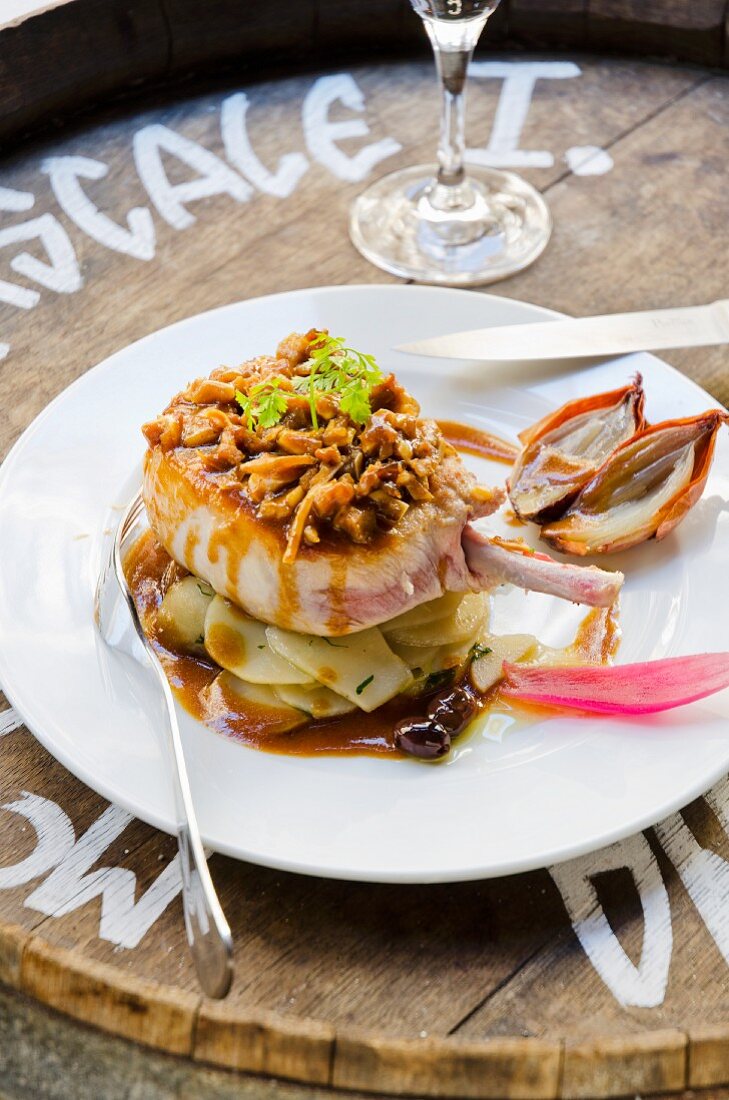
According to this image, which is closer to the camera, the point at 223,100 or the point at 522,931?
the point at 522,931

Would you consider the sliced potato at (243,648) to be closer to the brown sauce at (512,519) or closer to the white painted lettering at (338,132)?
the brown sauce at (512,519)

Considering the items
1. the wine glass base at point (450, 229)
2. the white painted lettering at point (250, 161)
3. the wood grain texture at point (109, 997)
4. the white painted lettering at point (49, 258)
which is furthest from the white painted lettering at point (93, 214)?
the wood grain texture at point (109, 997)

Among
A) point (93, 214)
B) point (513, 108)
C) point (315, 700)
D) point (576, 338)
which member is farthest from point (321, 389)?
point (513, 108)

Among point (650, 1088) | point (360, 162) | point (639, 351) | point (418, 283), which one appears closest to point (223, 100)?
point (360, 162)

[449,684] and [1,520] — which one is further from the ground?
[1,520]

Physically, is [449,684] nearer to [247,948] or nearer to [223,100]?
[247,948]

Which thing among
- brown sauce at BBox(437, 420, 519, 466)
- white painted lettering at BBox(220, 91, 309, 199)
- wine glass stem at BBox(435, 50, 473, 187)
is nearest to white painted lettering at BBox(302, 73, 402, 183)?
white painted lettering at BBox(220, 91, 309, 199)
